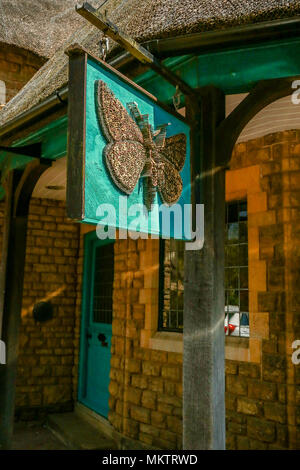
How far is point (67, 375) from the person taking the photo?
707cm

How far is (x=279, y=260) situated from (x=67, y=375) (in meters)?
4.46

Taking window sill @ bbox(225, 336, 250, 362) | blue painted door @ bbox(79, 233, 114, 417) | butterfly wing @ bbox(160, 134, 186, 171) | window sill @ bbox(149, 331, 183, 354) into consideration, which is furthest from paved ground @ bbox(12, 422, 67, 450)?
butterfly wing @ bbox(160, 134, 186, 171)

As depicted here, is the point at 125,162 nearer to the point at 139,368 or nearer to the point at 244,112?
the point at 244,112

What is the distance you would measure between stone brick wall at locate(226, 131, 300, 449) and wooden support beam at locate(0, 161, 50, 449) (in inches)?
86.3

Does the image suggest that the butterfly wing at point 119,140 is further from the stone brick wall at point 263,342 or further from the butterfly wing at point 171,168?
the stone brick wall at point 263,342

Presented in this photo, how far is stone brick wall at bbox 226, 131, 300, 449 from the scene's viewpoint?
380cm

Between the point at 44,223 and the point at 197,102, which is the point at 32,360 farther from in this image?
the point at 197,102

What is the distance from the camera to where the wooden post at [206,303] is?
2375 mm

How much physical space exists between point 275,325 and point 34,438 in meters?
3.84

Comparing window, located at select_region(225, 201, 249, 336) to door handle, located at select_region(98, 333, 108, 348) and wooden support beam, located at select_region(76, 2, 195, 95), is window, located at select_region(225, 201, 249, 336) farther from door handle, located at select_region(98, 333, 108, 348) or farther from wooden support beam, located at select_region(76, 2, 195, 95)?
door handle, located at select_region(98, 333, 108, 348)

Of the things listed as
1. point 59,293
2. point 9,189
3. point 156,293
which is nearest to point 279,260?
point 156,293

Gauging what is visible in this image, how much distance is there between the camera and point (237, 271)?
14.8 feet

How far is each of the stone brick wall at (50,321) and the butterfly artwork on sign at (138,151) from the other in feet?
16.5

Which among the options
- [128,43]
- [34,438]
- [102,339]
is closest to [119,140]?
[128,43]
